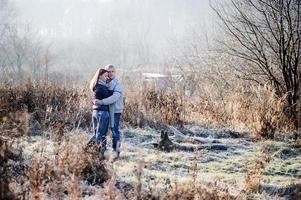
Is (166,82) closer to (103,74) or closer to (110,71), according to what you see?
(110,71)

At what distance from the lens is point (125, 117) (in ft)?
40.2

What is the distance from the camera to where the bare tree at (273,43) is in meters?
11.6

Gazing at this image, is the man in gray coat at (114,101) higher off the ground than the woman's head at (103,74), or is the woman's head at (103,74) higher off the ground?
the woman's head at (103,74)

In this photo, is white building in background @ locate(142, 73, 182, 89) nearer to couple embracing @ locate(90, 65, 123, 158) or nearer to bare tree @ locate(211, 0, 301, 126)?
bare tree @ locate(211, 0, 301, 126)

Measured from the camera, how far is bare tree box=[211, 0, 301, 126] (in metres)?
11.6

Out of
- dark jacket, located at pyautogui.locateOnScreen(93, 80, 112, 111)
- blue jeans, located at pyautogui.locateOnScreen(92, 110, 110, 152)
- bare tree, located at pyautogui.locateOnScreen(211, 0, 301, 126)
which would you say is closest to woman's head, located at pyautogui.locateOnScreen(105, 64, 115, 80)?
dark jacket, located at pyautogui.locateOnScreen(93, 80, 112, 111)

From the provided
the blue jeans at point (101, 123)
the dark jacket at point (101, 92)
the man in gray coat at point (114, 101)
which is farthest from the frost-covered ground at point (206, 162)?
the dark jacket at point (101, 92)

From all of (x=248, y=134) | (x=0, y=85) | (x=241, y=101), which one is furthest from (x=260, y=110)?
(x=0, y=85)

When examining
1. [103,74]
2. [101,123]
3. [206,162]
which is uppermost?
[103,74]

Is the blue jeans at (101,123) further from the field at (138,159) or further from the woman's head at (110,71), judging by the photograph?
the woman's head at (110,71)

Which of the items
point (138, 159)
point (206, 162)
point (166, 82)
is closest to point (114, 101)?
point (138, 159)

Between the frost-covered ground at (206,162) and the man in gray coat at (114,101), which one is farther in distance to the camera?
the man in gray coat at (114,101)

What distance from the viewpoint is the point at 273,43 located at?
1261 centimetres

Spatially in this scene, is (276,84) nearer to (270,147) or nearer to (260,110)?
(260,110)
